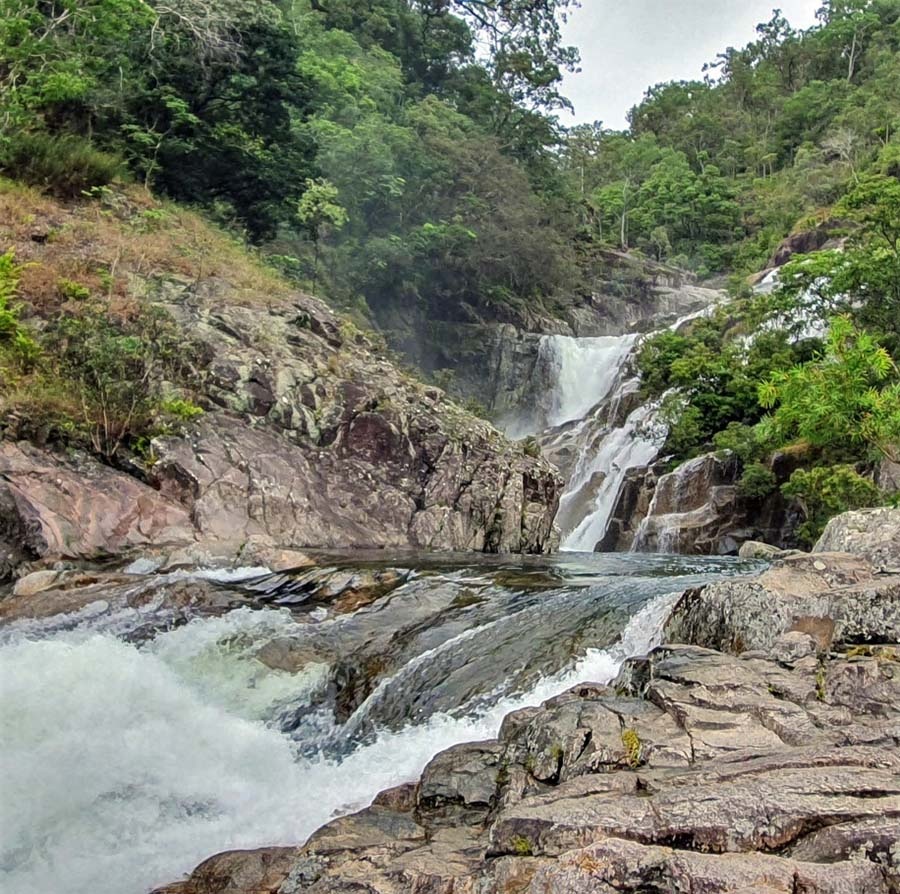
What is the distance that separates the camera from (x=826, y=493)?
15070mm

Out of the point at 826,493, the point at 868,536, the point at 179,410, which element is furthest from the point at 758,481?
the point at 179,410

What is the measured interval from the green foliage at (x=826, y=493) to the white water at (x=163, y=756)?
8.98m

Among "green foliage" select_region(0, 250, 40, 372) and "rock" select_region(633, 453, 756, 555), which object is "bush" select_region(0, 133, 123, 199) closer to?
"green foliage" select_region(0, 250, 40, 372)

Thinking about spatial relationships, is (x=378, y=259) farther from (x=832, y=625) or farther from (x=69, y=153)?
(x=832, y=625)

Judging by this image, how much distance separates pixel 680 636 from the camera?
6.60 meters

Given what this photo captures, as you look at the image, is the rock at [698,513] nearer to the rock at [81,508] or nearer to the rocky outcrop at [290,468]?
the rocky outcrop at [290,468]

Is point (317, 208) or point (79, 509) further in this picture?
point (317, 208)

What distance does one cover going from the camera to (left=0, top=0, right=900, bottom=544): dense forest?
17.4 metres

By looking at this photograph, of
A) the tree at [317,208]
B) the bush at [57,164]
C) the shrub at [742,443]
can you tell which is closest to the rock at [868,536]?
the shrub at [742,443]

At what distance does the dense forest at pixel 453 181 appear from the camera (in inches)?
687

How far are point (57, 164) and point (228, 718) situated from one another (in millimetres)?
15191

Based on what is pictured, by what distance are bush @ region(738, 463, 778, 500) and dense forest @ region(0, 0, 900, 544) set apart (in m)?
0.05

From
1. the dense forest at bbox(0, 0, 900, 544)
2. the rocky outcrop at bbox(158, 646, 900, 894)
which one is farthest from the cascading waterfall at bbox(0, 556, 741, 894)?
the dense forest at bbox(0, 0, 900, 544)

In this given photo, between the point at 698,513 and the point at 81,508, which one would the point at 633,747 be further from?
the point at 698,513
